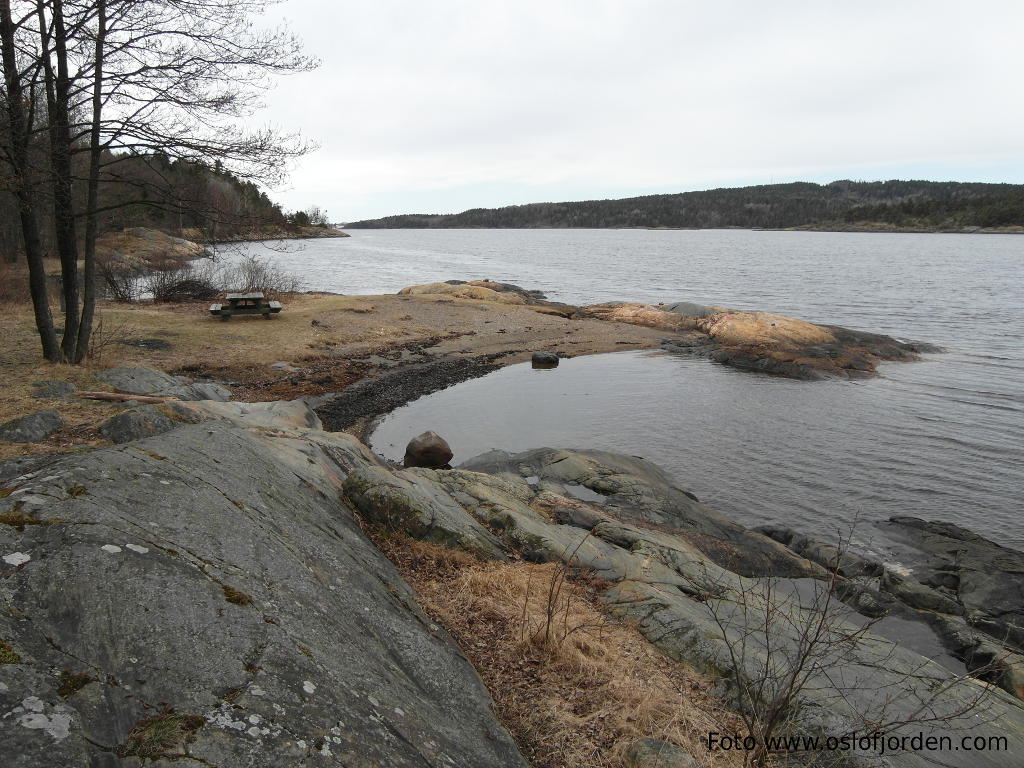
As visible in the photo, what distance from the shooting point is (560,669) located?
479 cm

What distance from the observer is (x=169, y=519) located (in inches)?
144

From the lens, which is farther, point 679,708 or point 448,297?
point 448,297

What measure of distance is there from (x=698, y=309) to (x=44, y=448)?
1284 inches

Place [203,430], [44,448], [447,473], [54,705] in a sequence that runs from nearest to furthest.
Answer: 1. [54,705]
2. [203,430]
3. [44,448]
4. [447,473]

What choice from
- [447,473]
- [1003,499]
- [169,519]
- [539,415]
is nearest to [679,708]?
[169,519]

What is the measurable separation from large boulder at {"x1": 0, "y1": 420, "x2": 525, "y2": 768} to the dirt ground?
3.49 metres

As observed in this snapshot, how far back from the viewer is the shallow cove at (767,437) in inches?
479

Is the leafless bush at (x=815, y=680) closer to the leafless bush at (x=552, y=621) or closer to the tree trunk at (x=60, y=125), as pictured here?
the leafless bush at (x=552, y=621)

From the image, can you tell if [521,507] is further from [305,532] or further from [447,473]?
[305,532]

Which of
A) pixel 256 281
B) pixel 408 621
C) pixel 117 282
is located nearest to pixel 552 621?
pixel 408 621

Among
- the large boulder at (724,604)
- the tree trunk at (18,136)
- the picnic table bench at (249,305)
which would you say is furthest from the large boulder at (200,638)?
the picnic table bench at (249,305)

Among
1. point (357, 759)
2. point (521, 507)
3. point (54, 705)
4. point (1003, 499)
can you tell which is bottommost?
point (1003, 499)

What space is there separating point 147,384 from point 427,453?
555cm

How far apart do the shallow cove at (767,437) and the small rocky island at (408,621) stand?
5.93 feet
